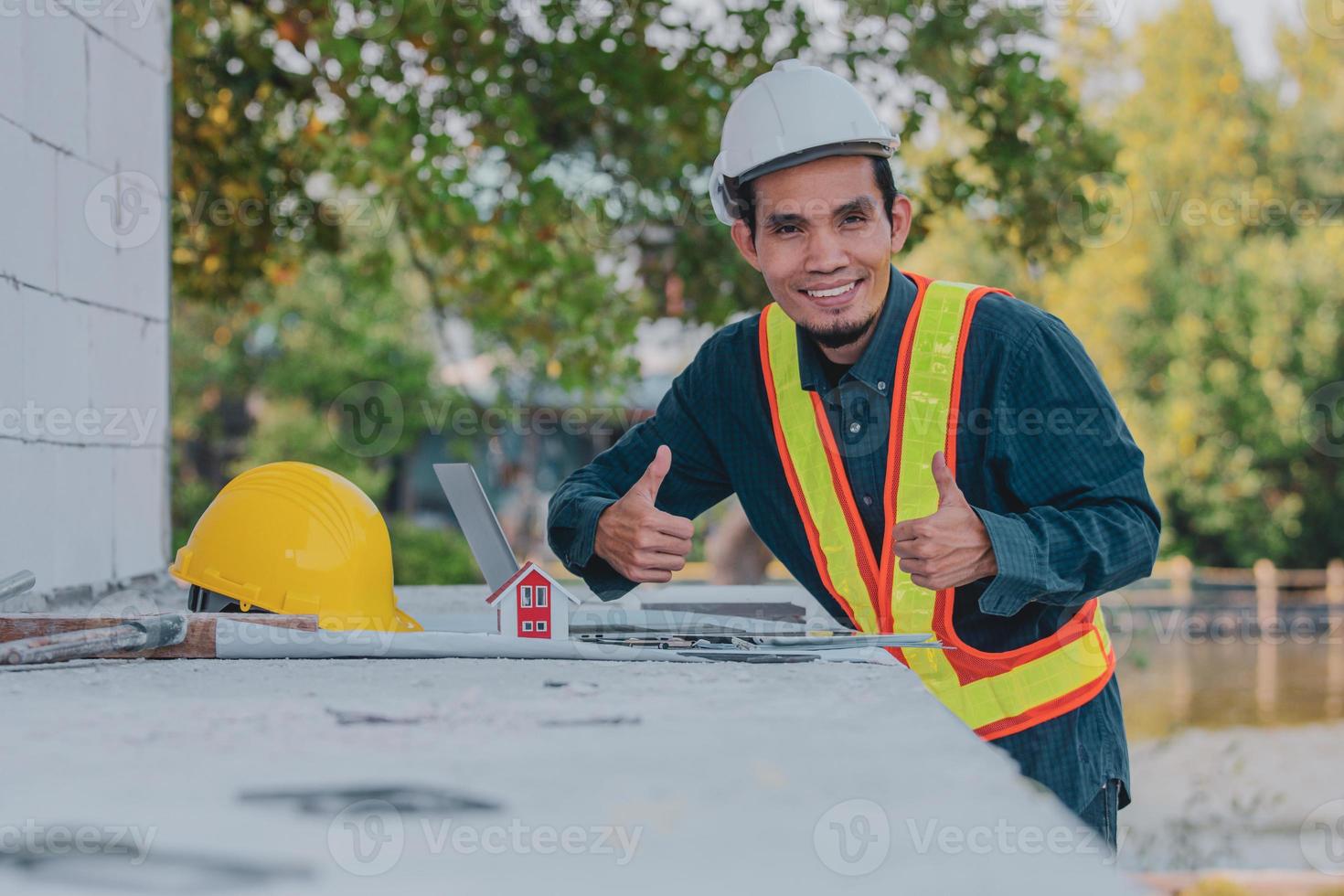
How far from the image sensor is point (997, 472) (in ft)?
9.25

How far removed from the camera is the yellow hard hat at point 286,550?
2.87 metres

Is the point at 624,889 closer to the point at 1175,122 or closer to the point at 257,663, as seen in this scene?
the point at 257,663

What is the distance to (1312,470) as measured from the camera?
2591 cm

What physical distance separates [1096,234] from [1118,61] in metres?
23.6

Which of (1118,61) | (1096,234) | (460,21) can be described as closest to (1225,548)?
(1118,61)

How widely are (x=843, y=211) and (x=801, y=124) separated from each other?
21 centimetres

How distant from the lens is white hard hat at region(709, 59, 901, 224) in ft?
9.48
